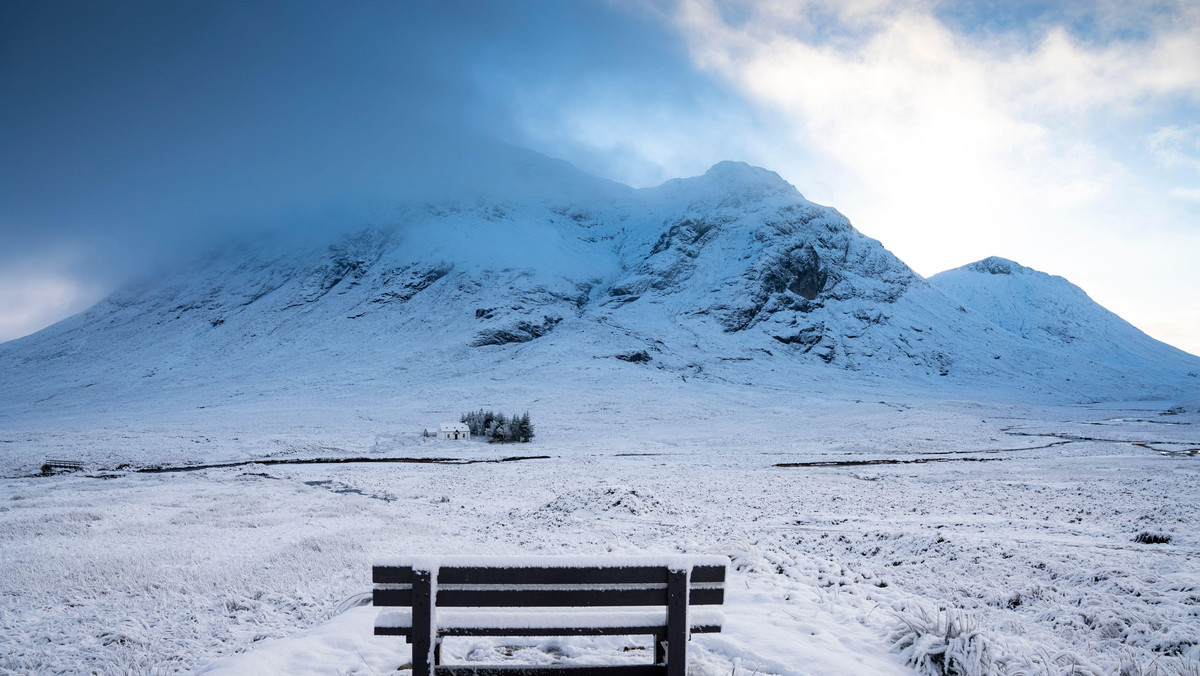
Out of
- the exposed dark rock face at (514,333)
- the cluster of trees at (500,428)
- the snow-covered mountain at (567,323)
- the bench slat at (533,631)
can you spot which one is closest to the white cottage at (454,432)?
the cluster of trees at (500,428)

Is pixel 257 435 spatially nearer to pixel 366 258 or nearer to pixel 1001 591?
pixel 1001 591

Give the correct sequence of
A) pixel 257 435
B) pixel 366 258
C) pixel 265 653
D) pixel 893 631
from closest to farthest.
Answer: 1. pixel 265 653
2. pixel 893 631
3. pixel 257 435
4. pixel 366 258

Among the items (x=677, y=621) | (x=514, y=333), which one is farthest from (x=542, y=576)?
(x=514, y=333)

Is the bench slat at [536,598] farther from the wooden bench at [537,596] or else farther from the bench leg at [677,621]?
the bench leg at [677,621]

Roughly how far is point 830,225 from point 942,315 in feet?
143

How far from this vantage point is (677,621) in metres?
4.40

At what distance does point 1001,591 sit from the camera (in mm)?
8359

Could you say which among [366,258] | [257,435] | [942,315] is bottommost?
[257,435]

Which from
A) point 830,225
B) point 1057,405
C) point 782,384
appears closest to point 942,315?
point 830,225

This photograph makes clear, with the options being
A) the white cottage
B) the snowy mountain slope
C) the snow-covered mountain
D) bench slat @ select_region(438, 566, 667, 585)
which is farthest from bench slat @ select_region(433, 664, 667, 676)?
the snowy mountain slope

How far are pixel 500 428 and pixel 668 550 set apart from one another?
1581 inches

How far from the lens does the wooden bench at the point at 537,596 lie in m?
4.19

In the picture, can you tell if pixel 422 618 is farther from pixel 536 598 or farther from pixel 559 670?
pixel 559 670

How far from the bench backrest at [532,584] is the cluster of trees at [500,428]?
152 ft
